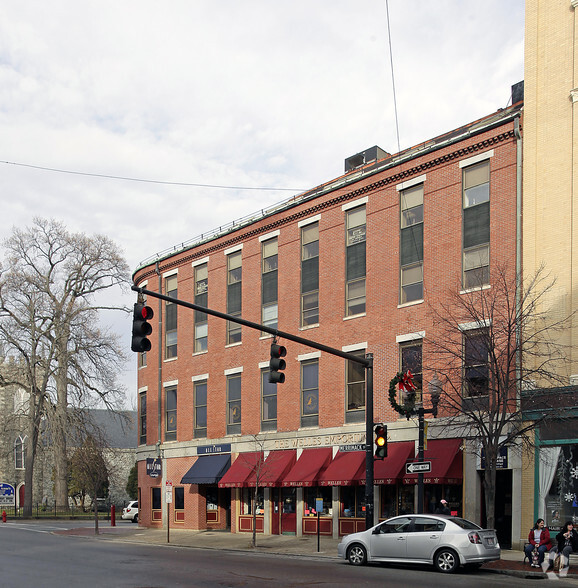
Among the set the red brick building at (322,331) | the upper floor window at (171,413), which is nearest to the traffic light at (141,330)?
the red brick building at (322,331)

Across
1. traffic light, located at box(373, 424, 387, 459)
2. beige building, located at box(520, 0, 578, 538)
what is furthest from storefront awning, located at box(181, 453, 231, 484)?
beige building, located at box(520, 0, 578, 538)

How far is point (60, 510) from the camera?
61.3 meters

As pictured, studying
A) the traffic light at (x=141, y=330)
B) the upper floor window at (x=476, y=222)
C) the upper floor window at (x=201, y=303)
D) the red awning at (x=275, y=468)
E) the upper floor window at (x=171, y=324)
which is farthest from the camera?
the upper floor window at (x=171, y=324)

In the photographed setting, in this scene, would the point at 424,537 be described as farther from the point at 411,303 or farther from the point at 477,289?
the point at 411,303

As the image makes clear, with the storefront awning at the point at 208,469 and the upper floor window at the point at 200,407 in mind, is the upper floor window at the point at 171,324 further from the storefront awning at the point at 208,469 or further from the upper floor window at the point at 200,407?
the storefront awning at the point at 208,469

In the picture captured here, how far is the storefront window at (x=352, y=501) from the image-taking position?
30.0m

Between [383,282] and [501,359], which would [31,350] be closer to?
[383,282]

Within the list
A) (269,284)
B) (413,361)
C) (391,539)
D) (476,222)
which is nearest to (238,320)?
(391,539)

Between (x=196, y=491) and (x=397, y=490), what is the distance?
12.7 metres

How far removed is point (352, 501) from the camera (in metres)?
30.4

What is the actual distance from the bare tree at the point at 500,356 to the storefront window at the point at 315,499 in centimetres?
765

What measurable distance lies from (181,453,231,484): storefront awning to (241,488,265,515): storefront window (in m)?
1.40

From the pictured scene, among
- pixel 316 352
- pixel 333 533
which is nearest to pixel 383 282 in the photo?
pixel 316 352

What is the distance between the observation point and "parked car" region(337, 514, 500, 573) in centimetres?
1908
